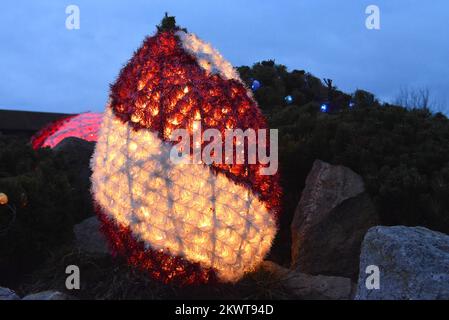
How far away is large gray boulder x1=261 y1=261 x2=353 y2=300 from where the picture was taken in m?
4.96

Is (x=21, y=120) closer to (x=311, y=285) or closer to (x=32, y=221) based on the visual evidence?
(x=32, y=221)

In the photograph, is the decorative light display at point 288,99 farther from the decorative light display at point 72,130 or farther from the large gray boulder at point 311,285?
the large gray boulder at point 311,285

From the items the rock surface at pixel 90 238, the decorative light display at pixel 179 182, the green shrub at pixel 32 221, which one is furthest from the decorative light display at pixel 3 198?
the decorative light display at pixel 179 182

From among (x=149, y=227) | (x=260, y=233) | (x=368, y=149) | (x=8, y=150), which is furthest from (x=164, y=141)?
(x=8, y=150)

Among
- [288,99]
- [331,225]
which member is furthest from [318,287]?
[288,99]

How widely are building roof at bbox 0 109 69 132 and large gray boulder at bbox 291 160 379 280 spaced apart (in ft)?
50.8

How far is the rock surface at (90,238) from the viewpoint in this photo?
5941mm

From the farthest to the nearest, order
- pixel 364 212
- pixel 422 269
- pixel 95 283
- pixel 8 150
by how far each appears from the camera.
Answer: pixel 8 150, pixel 364 212, pixel 95 283, pixel 422 269

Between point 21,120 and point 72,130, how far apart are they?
962 cm

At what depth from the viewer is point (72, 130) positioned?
10609 millimetres
